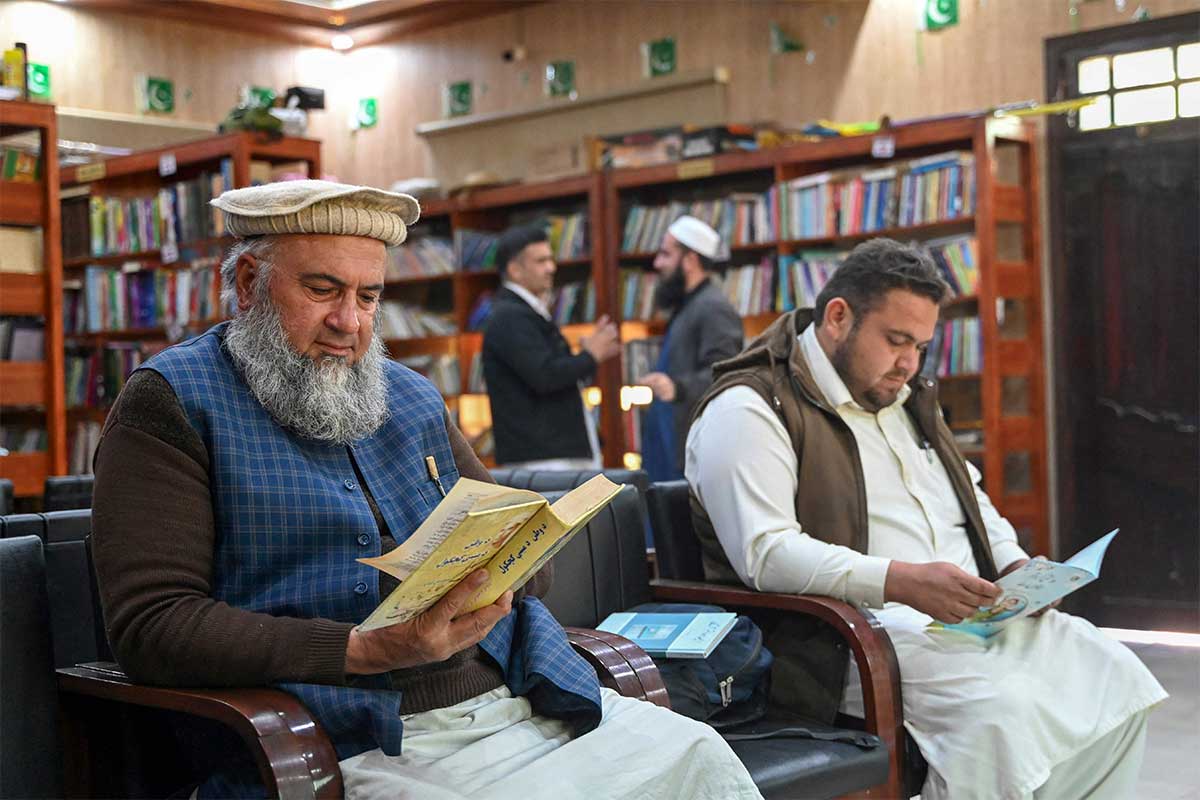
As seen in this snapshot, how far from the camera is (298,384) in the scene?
2.00m

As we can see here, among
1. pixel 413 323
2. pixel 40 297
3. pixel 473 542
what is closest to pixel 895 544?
pixel 473 542

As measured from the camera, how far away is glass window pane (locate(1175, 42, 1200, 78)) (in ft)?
19.1

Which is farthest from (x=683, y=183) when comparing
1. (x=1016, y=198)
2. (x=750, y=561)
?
(x=750, y=561)

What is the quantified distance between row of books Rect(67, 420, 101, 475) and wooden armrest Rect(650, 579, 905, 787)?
19.3 ft

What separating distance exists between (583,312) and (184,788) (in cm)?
570

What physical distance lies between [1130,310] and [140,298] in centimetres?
518

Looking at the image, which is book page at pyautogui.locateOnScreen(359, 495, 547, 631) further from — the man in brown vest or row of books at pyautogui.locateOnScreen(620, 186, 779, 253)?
row of books at pyautogui.locateOnScreen(620, 186, 779, 253)

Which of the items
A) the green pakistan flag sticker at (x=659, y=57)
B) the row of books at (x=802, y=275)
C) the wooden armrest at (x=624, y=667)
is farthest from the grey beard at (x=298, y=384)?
the green pakistan flag sticker at (x=659, y=57)

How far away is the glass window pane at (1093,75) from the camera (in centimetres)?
612

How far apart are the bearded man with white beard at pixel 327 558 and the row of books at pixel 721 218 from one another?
478cm

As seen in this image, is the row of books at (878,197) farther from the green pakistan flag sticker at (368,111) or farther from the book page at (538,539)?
the book page at (538,539)

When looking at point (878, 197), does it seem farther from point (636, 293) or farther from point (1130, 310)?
point (636, 293)

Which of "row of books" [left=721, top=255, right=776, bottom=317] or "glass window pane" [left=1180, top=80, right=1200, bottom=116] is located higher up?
"glass window pane" [left=1180, top=80, right=1200, bottom=116]

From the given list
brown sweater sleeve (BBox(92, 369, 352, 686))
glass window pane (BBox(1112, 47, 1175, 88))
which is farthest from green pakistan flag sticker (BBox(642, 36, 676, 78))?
brown sweater sleeve (BBox(92, 369, 352, 686))
